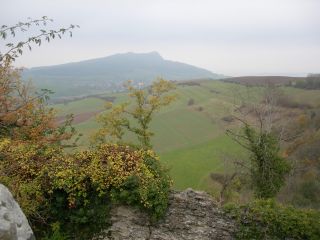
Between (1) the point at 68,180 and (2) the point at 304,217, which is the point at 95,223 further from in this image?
(2) the point at 304,217

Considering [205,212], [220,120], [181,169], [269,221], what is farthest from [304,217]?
[220,120]

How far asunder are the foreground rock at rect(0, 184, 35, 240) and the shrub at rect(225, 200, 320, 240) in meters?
5.80

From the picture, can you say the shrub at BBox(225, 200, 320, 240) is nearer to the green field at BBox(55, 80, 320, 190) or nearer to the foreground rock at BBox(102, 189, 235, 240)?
the foreground rock at BBox(102, 189, 235, 240)

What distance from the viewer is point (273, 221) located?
10750mm

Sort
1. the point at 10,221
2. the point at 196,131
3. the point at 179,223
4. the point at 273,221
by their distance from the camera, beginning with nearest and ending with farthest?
the point at 10,221, the point at 273,221, the point at 179,223, the point at 196,131

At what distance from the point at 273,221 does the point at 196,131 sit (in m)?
50.0

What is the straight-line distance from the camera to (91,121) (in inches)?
2525

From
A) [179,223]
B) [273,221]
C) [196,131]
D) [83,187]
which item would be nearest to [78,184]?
[83,187]

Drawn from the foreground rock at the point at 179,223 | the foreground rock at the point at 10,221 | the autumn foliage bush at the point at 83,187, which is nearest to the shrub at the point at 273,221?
the foreground rock at the point at 179,223

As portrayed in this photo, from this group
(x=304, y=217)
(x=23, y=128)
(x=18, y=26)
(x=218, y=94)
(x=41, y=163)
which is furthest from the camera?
(x=218, y=94)

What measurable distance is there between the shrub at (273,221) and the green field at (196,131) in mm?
29465

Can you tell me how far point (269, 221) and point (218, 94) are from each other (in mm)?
64243

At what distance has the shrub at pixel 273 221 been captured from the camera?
10625 mm

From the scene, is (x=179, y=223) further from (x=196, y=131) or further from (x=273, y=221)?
(x=196, y=131)
